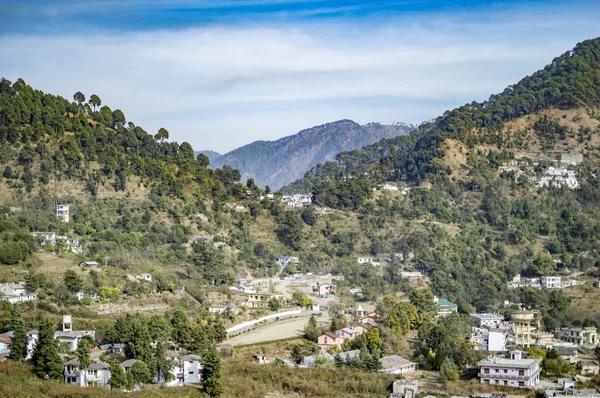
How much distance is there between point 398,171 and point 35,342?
36.3m

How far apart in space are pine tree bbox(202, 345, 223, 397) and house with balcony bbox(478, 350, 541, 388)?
809cm

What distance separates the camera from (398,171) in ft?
188

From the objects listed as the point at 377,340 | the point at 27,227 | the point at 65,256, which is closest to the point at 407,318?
the point at 377,340

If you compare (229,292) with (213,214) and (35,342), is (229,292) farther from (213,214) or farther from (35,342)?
(35,342)

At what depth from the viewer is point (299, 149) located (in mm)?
171000

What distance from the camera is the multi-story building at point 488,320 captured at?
116 ft

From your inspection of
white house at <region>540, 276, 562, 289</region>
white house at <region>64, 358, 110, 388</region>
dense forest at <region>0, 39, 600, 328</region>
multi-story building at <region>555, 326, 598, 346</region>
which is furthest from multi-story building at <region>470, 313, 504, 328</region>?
white house at <region>64, 358, 110, 388</region>

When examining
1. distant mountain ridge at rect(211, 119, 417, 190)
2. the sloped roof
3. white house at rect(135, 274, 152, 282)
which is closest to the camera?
the sloped roof

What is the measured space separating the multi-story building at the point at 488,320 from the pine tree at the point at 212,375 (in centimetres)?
1494

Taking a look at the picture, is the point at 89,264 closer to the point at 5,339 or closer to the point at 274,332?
the point at 274,332

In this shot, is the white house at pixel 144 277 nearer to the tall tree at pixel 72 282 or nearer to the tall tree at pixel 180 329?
the tall tree at pixel 72 282

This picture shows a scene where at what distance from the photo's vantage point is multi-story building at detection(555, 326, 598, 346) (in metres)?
33.2

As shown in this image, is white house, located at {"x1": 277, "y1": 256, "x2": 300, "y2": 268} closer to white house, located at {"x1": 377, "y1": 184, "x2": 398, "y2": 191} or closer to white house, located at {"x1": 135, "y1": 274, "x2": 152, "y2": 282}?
white house, located at {"x1": 135, "y1": 274, "x2": 152, "y2": 282}

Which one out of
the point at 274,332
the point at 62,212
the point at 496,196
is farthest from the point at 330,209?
the point at 274,332
